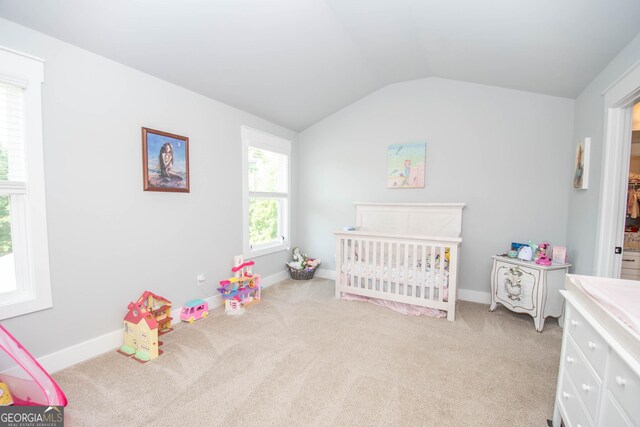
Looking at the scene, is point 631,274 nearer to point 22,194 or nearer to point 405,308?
point 405,308

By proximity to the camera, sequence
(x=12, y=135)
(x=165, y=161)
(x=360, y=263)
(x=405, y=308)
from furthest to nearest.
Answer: (x=360, y=263)
(x=405, y=308)
(x=165, y=161)
(x=12, y=135)

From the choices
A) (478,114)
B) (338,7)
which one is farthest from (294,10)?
(478,114)

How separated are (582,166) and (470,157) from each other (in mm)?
969

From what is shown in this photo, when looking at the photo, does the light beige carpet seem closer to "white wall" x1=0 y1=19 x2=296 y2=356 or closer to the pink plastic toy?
the pink plastic toy

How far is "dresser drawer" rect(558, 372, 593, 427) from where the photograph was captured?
43.6 inches

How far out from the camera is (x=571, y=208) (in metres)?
2.71

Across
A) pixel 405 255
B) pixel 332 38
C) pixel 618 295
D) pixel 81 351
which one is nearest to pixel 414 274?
pixel 405 255

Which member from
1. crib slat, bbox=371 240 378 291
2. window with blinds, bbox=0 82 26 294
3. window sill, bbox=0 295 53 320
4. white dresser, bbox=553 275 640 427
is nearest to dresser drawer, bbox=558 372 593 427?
white dresser, bbox=553 275 640 427

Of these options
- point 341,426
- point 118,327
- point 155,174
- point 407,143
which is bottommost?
point 341,426

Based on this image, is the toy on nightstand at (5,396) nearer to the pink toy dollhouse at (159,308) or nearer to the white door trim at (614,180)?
the pink toy dollhouse at (159,308)

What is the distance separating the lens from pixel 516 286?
2586 millimetres

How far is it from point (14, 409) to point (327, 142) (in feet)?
11.9

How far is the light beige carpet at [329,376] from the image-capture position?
1.48m

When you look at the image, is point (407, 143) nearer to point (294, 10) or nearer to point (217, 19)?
point (294, 10)
